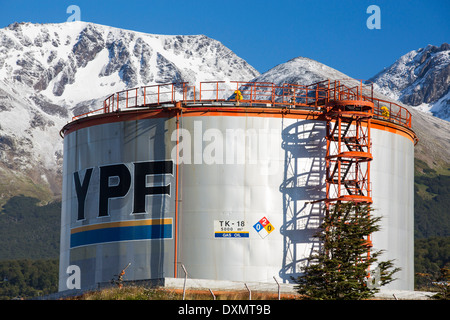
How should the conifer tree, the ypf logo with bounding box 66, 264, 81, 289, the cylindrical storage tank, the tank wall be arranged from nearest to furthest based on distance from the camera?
the conifer tree → the cylindrical storage tank → the tank wall → the ypf logo with bounding box 66, 264, 81, 289

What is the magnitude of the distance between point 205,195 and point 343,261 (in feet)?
29.9

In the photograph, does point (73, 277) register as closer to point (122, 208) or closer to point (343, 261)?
point (122, 208)

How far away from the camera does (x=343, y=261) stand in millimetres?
41219

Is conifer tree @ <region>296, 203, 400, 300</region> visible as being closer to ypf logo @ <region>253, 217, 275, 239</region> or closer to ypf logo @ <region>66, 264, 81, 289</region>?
ypf logo @ <region>253, 217, 275, 239</region>

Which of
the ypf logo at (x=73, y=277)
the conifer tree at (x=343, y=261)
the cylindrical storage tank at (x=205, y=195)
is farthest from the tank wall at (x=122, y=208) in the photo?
the conifer tree at (x=343, y=261)

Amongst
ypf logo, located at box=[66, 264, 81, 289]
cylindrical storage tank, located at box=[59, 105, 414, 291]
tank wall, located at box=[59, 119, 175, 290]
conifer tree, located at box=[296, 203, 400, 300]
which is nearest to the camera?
conifer tree, located at box=[296, 203, 400, 300]

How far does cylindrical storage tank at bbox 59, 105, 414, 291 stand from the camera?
45.8 m

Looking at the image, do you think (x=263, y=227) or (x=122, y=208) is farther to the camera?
(x=122, y=208)

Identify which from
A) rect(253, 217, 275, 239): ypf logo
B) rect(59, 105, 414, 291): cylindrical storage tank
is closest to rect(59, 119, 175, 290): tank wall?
rect(59, 105, 414, 291): cylindrical storage tank

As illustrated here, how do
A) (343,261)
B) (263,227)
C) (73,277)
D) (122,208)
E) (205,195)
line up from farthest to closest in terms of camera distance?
(73,277), (122,208), (205,195), (263,227), (343,261)

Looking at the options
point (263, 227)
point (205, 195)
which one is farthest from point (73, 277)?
point (263, 227)

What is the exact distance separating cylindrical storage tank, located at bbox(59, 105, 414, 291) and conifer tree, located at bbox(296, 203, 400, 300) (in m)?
2.40

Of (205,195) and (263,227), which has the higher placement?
(205,195)

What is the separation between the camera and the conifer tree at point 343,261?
38750mm
